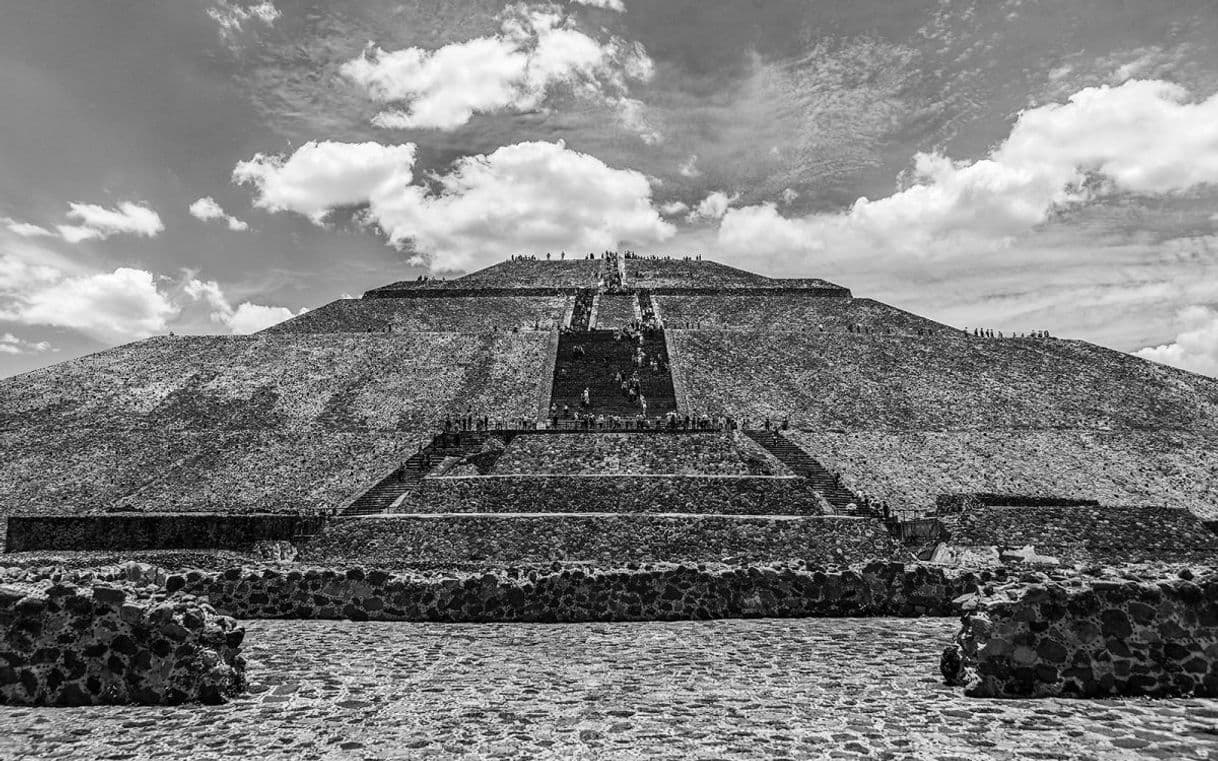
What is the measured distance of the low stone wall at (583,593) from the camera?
10.7 metres

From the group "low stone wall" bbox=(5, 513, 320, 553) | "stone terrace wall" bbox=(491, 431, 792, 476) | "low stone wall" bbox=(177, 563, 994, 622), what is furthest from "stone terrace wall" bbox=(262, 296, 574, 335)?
"low stone wall" bbox=(177, 563, 994, 622)

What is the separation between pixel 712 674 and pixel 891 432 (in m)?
29.2

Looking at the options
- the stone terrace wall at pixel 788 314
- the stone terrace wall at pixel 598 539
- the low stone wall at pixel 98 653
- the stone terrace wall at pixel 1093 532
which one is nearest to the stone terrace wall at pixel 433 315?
the stone terrace wall at pixel 788 314

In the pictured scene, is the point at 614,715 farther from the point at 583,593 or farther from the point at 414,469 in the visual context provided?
the point at 414,469

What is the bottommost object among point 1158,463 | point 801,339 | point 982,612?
point 982,612

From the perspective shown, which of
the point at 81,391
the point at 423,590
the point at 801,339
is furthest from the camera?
the point at 801,339

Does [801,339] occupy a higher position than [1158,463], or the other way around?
[801,339]

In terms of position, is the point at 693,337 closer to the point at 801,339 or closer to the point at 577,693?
the point at 801,339

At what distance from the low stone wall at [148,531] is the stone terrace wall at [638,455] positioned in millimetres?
6753

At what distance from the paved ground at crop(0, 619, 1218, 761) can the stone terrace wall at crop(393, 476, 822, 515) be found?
39.7 ft

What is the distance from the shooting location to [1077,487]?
2775cm

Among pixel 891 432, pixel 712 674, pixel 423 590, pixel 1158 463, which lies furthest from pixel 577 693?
pixel 1158 463

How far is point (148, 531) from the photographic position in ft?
73.4

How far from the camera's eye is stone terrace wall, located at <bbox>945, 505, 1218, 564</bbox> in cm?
1812
